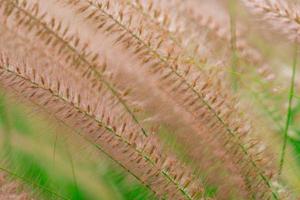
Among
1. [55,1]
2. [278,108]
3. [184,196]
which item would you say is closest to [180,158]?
[184,196]

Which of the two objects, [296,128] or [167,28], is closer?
[167,28]

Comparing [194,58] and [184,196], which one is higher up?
[194,58]

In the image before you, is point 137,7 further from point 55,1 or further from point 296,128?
point 296,128

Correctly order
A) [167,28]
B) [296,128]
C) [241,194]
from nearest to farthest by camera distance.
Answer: [167,28]
[241,194]
[296,128]

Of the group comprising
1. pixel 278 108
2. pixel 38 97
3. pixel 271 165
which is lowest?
pixel 38 97

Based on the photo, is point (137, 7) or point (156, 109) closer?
point (137, 7)

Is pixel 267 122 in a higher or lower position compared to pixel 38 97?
higher

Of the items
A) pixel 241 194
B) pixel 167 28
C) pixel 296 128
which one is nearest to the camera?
pixel 167 28

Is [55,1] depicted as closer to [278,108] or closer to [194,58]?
[194,58]

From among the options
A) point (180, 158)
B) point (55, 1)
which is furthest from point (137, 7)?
point (180, 158)
